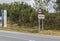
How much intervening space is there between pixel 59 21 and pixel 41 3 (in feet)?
14.6

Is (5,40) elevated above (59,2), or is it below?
below

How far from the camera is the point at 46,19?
27.5m

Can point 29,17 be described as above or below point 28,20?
above

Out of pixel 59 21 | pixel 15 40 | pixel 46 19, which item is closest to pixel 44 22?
pixel 46 19

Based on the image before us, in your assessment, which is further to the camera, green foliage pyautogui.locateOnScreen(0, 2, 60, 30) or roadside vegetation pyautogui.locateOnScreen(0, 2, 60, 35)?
green foliage pyautogui.locateOnScreen(0, 2, 60, 30)

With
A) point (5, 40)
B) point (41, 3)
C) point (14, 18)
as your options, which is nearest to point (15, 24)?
point (14, 18)

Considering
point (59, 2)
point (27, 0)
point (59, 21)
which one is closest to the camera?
point (59, 21)

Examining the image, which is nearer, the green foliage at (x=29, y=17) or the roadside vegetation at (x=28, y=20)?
the roadside vegetation at (x=28, y=20)

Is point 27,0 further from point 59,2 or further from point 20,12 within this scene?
point 59,2

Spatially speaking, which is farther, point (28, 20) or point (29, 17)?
point (28, 20)

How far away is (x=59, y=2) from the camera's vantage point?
93.1 ft

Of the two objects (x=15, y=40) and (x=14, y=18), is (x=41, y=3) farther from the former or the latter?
(x=15, y=40)

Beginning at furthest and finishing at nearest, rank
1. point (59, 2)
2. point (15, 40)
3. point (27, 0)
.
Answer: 1. point (27, 0)
2. point (59, 2)
3. point (15, 40)

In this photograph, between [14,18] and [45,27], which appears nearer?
[45,27]
